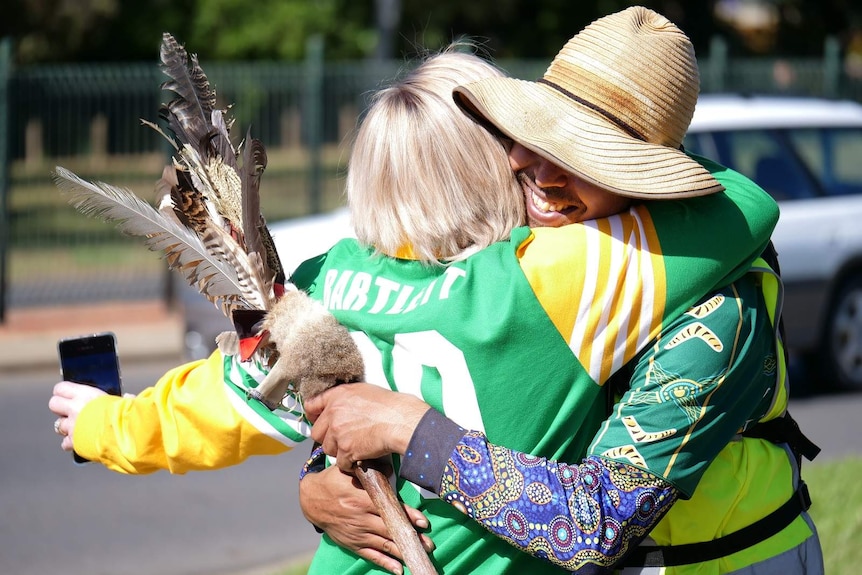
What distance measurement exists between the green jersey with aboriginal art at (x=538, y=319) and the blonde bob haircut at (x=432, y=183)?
66 mm

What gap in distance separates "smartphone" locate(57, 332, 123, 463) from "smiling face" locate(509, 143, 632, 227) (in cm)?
96

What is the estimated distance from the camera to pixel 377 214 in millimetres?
1987

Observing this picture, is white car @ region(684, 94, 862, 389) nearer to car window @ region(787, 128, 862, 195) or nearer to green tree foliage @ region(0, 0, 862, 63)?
car window @ region(787, 128, 862, 195)

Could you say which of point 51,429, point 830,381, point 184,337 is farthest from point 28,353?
point 830,381

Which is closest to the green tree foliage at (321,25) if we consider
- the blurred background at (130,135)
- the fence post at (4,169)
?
the blurred background at (130,135)

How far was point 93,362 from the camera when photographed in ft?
7.61

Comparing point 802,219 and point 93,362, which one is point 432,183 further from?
point 802,219

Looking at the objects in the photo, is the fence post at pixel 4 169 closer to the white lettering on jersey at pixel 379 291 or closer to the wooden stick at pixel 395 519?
the white lettering on jersey at pixel 379 291

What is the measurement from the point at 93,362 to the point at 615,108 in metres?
1.24

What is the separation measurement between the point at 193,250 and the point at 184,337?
22.3 feet

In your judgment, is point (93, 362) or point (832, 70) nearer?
point (93, 362)

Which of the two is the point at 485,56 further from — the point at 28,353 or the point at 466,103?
the point at 28,353

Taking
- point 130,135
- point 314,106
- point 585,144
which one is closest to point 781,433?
point 585,144

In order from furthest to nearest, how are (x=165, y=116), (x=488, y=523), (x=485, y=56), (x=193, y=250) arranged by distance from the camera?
(x=485, y=56) < (x=165, y=116) < (x=193, y=250) < (x=488, y=523)
